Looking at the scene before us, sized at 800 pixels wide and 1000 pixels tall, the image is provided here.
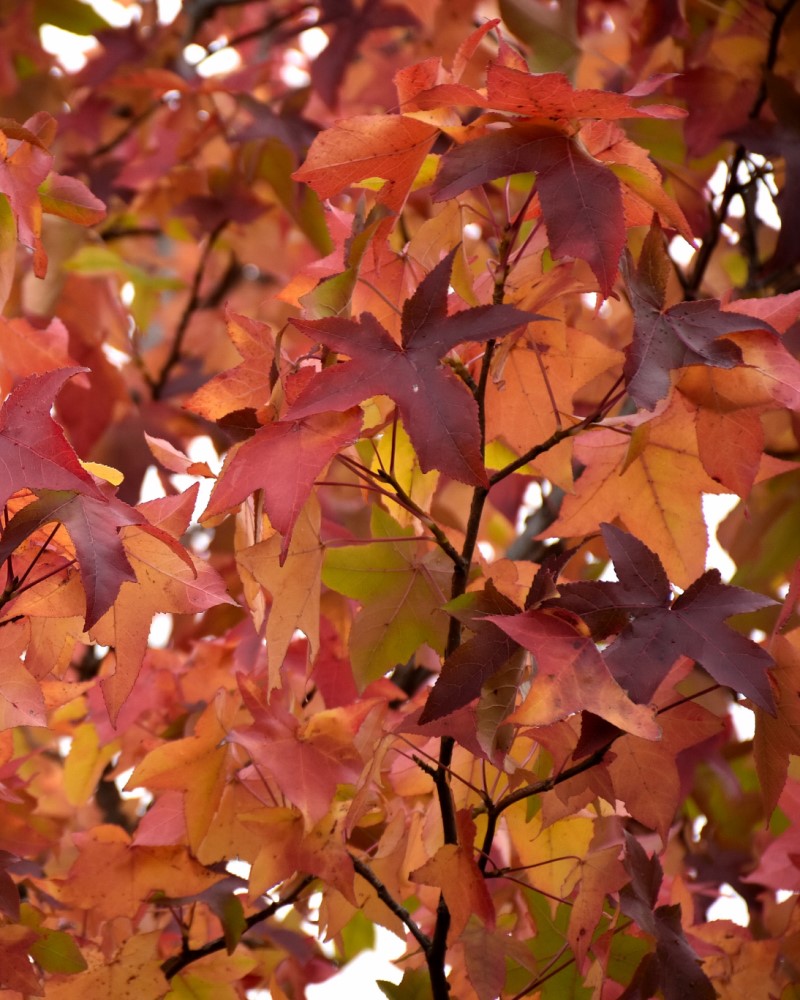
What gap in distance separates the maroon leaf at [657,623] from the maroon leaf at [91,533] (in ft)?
0.81

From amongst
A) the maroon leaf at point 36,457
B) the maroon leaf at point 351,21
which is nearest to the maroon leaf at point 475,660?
the maroon leaf at point 36,457

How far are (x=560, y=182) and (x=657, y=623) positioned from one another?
0.86 feet

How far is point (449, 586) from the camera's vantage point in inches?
33.0

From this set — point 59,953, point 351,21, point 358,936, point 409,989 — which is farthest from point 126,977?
point 351,21

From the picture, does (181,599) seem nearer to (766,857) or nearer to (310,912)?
(766,857)

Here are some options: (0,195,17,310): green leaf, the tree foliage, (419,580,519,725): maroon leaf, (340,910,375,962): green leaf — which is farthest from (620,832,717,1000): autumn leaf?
(340,910,375,962): green leaf

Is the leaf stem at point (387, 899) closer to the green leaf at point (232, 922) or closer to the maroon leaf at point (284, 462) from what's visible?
the green leaf at point (232, 922)

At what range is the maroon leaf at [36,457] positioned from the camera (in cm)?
61

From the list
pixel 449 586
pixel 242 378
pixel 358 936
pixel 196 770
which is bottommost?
pixel 358 936

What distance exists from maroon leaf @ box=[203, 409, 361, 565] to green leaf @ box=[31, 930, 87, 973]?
1.27 ft

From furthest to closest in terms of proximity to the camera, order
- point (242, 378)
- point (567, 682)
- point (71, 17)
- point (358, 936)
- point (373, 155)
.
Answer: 1. point (71, 17)
2. point (358, 936)
3. point (242, 378)
4. point (373, 155)
5. point (567, 682)

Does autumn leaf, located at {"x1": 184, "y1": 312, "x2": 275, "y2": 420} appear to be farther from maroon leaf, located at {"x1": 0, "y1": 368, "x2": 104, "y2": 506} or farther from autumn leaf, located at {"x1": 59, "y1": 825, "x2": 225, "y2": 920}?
autumn leaf, located at {"x1": 59, "y1": 825, "x2": 225, "y2": 920}

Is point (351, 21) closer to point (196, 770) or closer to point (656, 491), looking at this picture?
point (656, 491)

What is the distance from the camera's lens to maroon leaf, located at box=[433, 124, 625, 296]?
0.66m
